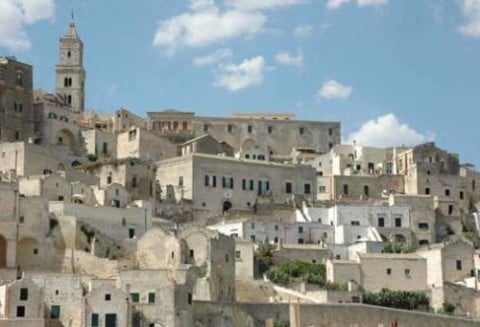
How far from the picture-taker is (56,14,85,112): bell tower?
275ft

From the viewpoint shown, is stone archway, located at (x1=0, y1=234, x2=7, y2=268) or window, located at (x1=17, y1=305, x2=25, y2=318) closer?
window, located at (x1=17, y1=305, x2=25, y2=318)

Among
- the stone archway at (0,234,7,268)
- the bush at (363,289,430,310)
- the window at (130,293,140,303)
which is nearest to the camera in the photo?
the window at (130,293,140,303)

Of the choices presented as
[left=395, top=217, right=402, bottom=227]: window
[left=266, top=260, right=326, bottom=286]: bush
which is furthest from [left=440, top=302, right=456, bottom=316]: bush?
[left=395, top=217, right=402, bottom=227]: window

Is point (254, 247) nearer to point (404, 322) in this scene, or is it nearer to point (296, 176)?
point (404, 322)

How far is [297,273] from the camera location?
55.3 metres

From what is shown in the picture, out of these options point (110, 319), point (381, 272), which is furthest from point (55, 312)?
point (381, 272)

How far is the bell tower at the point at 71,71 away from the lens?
83938 millimetres

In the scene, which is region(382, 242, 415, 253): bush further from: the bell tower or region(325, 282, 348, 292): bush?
the bell tower

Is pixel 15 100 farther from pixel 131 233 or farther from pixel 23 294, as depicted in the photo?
pixel 23 294

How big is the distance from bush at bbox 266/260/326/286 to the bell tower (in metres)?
32.7

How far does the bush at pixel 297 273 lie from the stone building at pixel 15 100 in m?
21.7

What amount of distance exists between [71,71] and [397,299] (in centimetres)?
3861

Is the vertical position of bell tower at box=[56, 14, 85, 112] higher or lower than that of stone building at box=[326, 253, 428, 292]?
higher

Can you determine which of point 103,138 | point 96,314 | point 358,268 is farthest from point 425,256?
point 103,138
